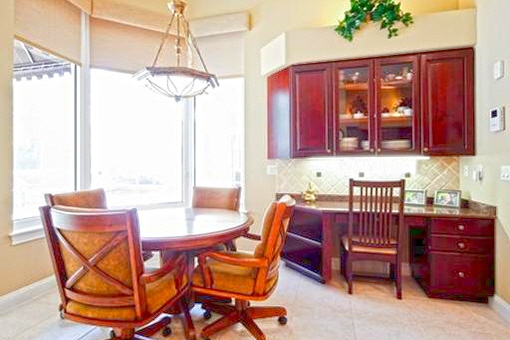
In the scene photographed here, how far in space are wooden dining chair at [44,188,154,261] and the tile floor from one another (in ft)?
2.76

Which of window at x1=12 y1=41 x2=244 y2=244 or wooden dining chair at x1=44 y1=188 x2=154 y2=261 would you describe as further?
window at x1=12 y1=41 x2=244 y2=244

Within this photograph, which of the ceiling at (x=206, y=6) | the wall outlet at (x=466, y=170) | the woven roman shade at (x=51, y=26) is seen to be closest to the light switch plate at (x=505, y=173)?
the wall outlet at (x=466, y=170)

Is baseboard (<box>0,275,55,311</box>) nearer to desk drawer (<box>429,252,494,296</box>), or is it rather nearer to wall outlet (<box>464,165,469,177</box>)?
desk drawer (<box>429,252,494,296</box>)

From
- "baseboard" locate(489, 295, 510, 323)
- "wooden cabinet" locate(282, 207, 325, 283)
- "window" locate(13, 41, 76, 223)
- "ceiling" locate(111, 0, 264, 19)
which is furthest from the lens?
"ceiling" locate(111, 0, 264, 19)

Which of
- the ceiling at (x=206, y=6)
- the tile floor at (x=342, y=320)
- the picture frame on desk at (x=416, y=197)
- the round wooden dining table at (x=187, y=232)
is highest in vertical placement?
the ceiling at (x=206, y=6)

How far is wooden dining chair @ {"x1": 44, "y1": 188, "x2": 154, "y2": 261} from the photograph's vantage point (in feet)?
8.05

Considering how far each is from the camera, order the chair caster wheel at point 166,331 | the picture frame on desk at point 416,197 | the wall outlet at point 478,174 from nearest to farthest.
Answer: the chair caster wheel at point 166,331 < the wall outlet at point 478,174 < the picture frame on desk at point 416,197

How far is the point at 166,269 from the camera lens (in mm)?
1823

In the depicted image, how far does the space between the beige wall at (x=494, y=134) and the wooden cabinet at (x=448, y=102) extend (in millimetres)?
82

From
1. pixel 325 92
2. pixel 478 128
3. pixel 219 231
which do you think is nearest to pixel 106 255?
pixel 219 231

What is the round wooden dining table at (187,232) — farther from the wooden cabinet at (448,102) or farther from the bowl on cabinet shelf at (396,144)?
the wooden cabinet at (448,102)

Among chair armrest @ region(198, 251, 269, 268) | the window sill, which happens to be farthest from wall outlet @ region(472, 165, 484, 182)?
the window sill

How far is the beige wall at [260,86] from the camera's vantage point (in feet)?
13.1

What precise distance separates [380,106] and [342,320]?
7.03ft
